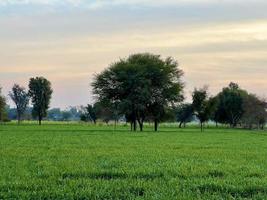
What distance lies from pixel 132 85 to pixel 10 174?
75.6m

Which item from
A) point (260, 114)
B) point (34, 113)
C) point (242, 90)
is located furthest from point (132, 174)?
point (34, 113)

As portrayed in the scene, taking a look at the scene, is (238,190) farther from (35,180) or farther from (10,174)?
(10,174)

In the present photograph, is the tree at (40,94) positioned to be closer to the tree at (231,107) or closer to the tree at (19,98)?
the tree at (19,98)

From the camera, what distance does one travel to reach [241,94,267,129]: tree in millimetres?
139375

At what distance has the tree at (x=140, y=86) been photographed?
91562 millimetres

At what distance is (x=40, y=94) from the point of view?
18125cm

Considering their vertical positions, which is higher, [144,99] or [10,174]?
[144,99]

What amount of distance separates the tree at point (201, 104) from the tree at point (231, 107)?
115 ft

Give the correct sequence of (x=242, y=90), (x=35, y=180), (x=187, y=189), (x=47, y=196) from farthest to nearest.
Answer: (x=242, y=90)
(x=35, y=180)
(x=187, y=189)
(x=47, y=196)

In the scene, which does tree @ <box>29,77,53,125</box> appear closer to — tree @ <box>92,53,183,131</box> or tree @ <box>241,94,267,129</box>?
tree @ <box>241,94,267,129</box>

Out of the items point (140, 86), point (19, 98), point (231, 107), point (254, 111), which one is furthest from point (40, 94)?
point (140, 86)

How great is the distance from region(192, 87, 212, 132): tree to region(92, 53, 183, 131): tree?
20962 millimetres

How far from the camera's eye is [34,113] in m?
179

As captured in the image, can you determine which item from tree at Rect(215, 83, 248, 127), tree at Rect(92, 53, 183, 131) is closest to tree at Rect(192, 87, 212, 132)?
tree at Rect(92, 53, 183, 131)
